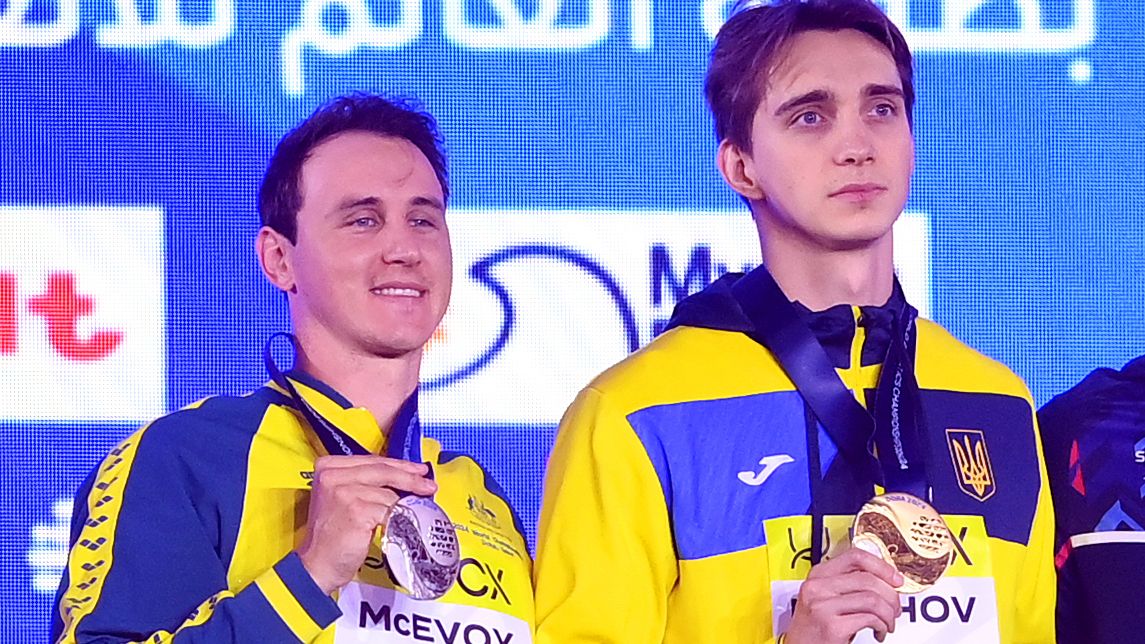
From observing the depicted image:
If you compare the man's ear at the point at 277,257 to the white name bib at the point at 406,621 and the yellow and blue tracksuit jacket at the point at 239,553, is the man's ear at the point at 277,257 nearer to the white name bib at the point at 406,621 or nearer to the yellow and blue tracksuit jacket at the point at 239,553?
the yellow and blue tracksuit jacket at the point at 239,553

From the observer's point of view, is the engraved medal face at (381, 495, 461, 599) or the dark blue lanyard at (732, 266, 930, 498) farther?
the dark blue lanyard at (732, 266, 930, 498)

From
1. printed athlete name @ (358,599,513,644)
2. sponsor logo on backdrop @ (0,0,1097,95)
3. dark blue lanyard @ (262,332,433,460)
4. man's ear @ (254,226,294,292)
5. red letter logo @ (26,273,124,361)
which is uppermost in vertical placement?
sponsor logo on backdrop @ (0,0,1097,95)

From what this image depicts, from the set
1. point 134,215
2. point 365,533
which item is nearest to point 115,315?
point 134,215

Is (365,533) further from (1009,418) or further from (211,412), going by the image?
(1009,418)

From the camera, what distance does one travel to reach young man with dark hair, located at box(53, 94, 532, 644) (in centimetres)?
249

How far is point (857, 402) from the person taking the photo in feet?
8.79

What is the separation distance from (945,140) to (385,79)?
120 centimetres

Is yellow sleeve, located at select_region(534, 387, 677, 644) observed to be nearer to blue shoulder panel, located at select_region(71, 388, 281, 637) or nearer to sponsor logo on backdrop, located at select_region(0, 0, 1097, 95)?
blue shoulder panel, located at select_region(71, 388, 281, 637)

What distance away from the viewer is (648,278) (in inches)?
147

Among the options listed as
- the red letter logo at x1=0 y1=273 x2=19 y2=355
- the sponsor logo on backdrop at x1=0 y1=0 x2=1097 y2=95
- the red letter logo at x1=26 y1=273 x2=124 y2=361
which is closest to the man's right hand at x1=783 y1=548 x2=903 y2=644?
the sponsor logo on backdrop at x1=0 y1=0 x2=1097 y2=95

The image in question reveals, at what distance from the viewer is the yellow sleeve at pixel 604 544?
8.62ft

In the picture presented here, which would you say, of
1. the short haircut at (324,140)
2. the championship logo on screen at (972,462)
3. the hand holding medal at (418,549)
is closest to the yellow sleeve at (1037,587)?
the championship logo on screen at (972,462)

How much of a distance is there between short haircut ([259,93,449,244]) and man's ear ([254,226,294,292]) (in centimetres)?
1

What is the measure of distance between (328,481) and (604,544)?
0.44 metres
